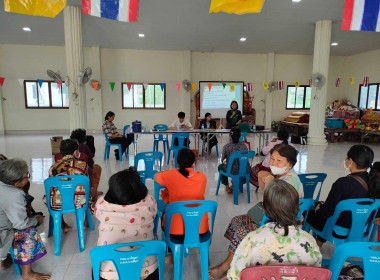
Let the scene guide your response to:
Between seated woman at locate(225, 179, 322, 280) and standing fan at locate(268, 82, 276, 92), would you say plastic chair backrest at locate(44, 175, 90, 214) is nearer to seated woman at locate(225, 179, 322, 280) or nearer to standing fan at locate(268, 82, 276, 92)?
seated woman at locate(225, 179, 322, 280)

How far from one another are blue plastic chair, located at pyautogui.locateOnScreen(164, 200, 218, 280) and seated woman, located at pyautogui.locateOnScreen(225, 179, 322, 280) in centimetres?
56

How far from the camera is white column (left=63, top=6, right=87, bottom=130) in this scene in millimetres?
6227

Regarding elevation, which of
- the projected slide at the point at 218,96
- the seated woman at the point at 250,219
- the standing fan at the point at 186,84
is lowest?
the seated woman at the point at 250,219

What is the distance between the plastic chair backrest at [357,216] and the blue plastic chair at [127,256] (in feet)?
4.35

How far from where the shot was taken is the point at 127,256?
4.07 feet

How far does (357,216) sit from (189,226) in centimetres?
119

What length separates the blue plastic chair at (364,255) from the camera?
121 centimetres

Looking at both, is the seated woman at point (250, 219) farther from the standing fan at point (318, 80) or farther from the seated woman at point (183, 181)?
the standing fan at point (318, 80)

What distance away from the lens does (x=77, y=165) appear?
244 centimetres

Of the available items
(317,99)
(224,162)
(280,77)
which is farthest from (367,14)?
(280,77)

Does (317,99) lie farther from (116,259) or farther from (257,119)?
(116,259)

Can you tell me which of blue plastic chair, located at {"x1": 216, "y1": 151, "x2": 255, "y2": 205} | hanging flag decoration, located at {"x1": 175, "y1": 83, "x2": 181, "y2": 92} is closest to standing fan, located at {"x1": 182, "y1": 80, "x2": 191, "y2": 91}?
hanging flag decoration, located at {"x1": 175, "y1": 83, "x2": 181, "y2": 92}

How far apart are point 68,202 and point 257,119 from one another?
10.5 m

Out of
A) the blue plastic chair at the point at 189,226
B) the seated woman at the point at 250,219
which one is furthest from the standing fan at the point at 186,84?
the blue plastic chair at the point at 189,226
